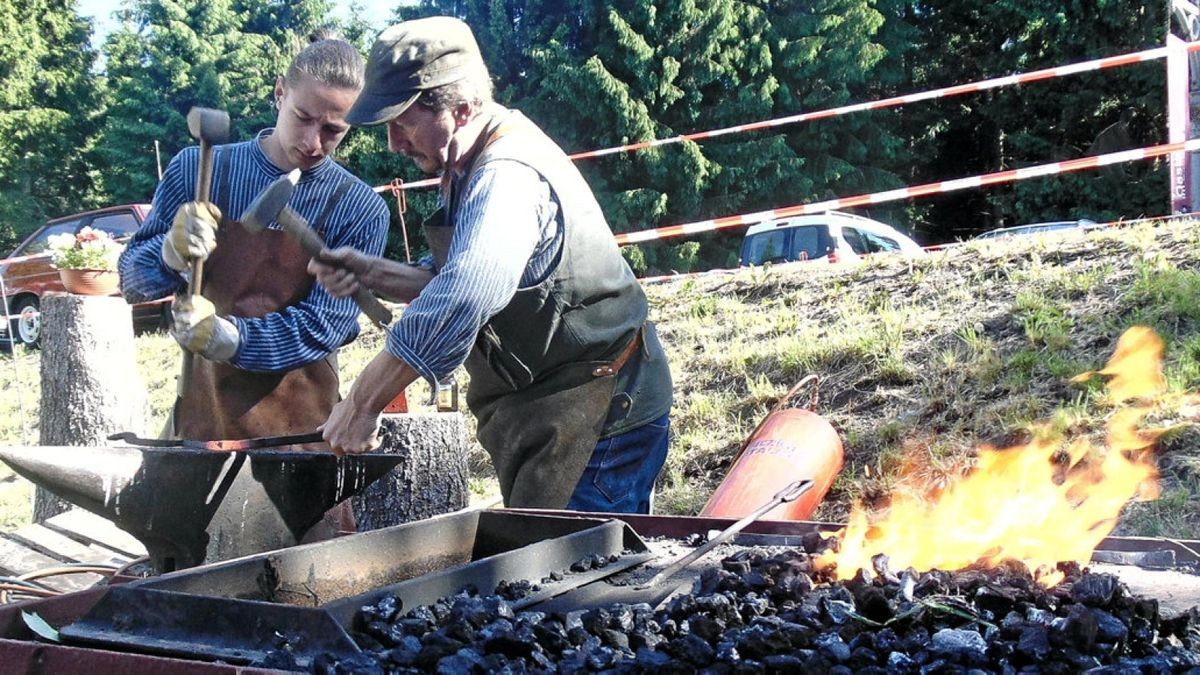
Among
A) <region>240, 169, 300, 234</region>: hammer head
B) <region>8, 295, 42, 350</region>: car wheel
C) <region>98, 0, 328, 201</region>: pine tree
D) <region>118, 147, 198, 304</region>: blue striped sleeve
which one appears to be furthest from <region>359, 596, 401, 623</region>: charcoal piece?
<region>98, 0, 328, 201</region>: pine tree

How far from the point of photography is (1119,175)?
69.4 ft

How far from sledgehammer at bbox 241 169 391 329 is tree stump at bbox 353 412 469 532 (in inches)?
53.5

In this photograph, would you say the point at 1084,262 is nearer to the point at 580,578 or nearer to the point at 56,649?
the point at 580,578

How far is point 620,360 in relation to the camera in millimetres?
3000

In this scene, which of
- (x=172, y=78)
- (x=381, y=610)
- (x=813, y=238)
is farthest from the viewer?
(x=172, y=78)

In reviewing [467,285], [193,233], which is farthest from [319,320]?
[467,285]

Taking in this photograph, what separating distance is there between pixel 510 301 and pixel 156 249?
137 centimetres

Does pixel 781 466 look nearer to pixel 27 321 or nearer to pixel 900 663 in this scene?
pixel 900 663

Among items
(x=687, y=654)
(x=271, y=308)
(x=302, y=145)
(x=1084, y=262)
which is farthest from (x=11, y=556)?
(x=1084, y=262)

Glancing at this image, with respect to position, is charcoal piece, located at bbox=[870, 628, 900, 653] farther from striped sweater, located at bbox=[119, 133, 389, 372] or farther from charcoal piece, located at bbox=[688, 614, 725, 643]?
striped sweater, located at bbox=[119, 133, 389, 372]

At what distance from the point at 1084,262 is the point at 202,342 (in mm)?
4977

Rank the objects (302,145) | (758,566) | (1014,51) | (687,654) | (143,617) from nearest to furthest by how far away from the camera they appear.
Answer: (687,654) < (143,617) < (758,566) < (302,145) < (1014,51)

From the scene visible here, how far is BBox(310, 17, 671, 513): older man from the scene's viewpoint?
2.29 meters

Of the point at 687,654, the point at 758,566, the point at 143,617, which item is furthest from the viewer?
the point at 758,566
